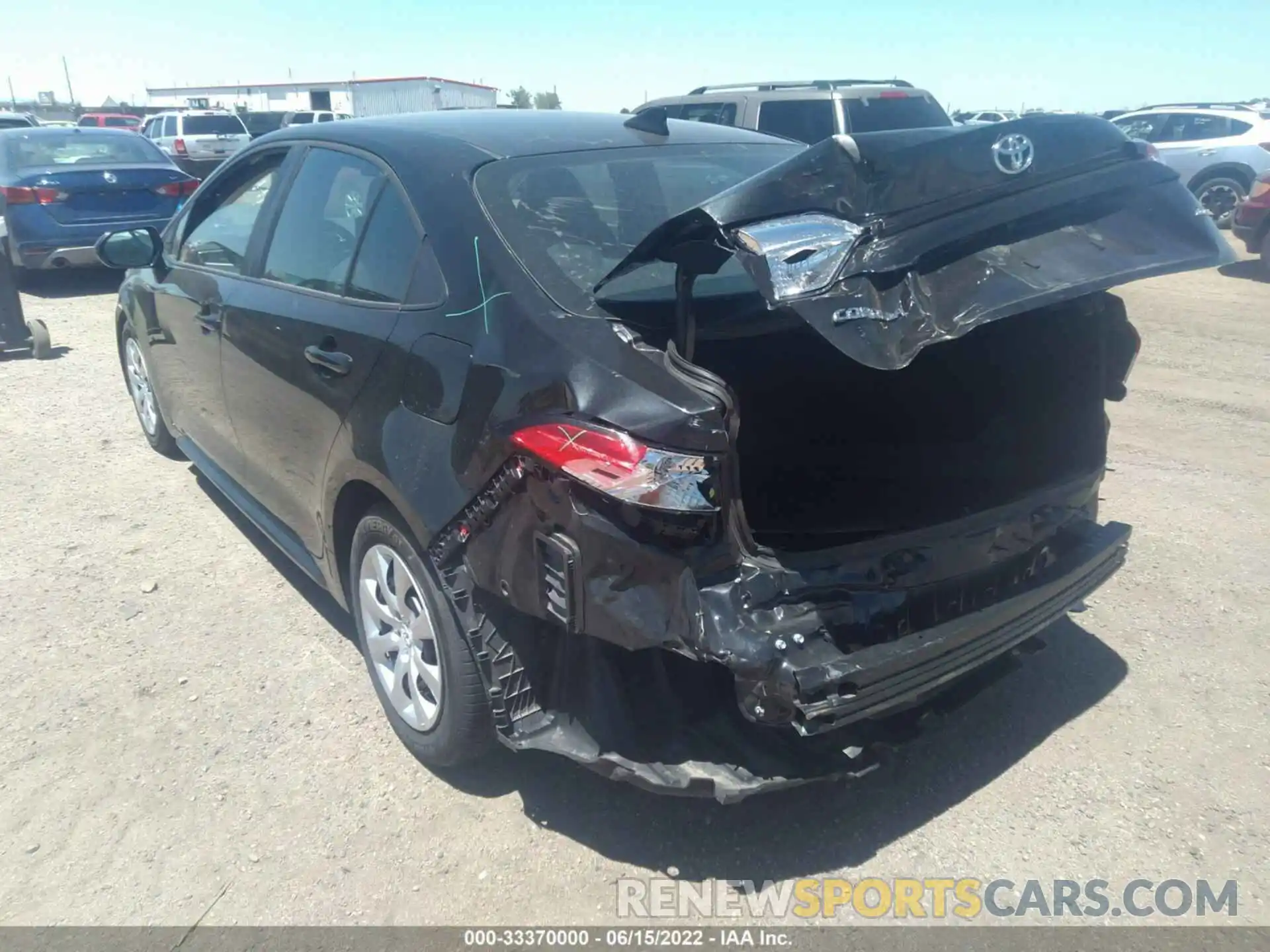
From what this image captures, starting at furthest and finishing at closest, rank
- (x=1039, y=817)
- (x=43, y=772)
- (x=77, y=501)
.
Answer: (x=77, y=501), (x=43, y=772), (x=1039, y=817)

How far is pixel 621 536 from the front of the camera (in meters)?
2.11

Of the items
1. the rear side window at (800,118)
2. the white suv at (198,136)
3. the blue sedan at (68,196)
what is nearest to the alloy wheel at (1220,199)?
the rear side window at (800,118)

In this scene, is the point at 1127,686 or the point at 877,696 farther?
the point at 1127,686

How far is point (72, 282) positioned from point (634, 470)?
11.3m

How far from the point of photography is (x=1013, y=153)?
2.27 meters

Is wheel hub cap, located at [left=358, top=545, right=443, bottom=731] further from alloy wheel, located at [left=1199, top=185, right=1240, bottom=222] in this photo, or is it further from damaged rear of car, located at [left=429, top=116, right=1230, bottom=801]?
alloy wheel, located at [left=1199, top=185, right=1240, bottom=222]

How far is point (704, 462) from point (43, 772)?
2373 mm

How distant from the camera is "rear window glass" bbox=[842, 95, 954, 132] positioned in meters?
9.11

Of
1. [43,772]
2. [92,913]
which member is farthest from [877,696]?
[43,772]

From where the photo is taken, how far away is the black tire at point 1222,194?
14180 millimetres

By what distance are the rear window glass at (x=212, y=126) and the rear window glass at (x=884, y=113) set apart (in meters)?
20.7

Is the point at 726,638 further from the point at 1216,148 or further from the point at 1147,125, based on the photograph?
the point at 1147,125
